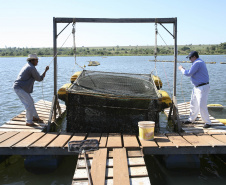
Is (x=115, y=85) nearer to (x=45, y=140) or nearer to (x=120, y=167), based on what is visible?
(x=45, y=140)

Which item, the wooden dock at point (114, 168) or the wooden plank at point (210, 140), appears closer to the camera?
the wooden dock at point (114, 168)

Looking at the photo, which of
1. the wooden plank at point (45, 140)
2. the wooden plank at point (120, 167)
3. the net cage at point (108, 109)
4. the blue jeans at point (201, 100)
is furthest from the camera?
the blue jeans at point (201, 100)

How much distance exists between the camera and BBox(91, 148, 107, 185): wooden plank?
4.46 metres

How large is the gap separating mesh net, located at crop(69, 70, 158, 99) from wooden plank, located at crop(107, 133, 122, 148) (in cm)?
97

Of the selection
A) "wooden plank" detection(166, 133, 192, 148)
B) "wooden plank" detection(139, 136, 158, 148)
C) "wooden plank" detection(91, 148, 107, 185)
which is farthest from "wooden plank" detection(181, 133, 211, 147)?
"wooden plank" detection(91, 148, 107, 185)

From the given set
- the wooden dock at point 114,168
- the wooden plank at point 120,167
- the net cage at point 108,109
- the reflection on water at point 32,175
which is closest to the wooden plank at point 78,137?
the net cage at point 108,109

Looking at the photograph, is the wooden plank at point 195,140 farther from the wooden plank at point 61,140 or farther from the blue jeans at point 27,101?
the blue jeans at point 27,101

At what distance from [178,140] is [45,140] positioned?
2941mm

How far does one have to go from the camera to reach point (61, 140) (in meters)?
6.14

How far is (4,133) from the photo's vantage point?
6789mm

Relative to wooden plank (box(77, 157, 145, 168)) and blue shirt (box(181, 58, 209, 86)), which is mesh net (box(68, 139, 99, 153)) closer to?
wooden plank (box(77, 157, 145, 168))

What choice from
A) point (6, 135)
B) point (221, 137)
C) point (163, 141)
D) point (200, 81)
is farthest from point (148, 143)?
point (6, 135)

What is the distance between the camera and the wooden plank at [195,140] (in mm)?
5887

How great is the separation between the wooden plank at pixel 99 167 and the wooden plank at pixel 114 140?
26 cm
